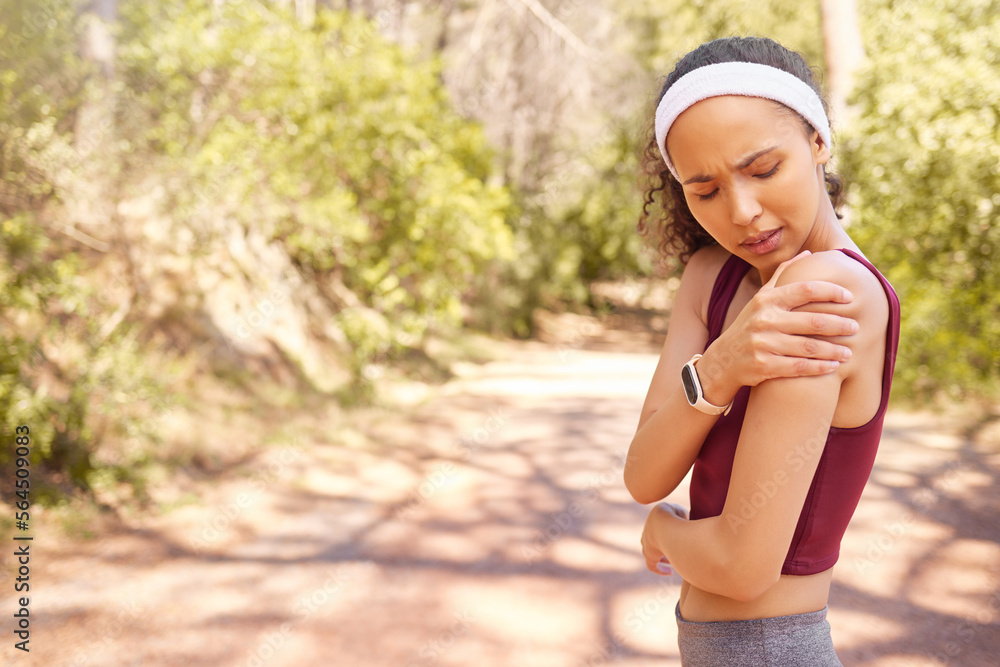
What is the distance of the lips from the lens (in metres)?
1.14

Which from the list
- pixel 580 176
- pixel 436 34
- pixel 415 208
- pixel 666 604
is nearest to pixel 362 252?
pixel 415 208

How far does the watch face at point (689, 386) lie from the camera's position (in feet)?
3.68

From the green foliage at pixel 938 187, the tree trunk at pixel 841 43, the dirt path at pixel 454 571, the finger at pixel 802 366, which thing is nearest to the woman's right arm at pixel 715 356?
the finger at pixel 802 366

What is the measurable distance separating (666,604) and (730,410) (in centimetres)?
279

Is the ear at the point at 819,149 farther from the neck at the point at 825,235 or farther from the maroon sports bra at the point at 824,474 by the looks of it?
the maroon sports bra at the point at 824,474

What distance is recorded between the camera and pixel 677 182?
1.55 meters

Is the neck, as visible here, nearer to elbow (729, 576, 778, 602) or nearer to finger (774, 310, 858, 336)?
finger (774, 310, 858, 336)

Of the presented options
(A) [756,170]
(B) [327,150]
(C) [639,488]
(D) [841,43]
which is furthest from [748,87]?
(D) [841,43]

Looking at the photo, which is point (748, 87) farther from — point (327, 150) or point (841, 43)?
point (841, 43)

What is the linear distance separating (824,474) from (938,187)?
21.6 ft

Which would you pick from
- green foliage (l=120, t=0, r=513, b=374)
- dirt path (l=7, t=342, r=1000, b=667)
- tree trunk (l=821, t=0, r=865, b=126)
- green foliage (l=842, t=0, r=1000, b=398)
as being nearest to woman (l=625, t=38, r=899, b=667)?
dirt path (l=7, t=342, r=1000, b=667)

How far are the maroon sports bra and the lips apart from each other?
0.34ft

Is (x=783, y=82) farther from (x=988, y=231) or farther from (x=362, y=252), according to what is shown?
(x=362, y=252)

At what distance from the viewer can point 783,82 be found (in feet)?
3.68
